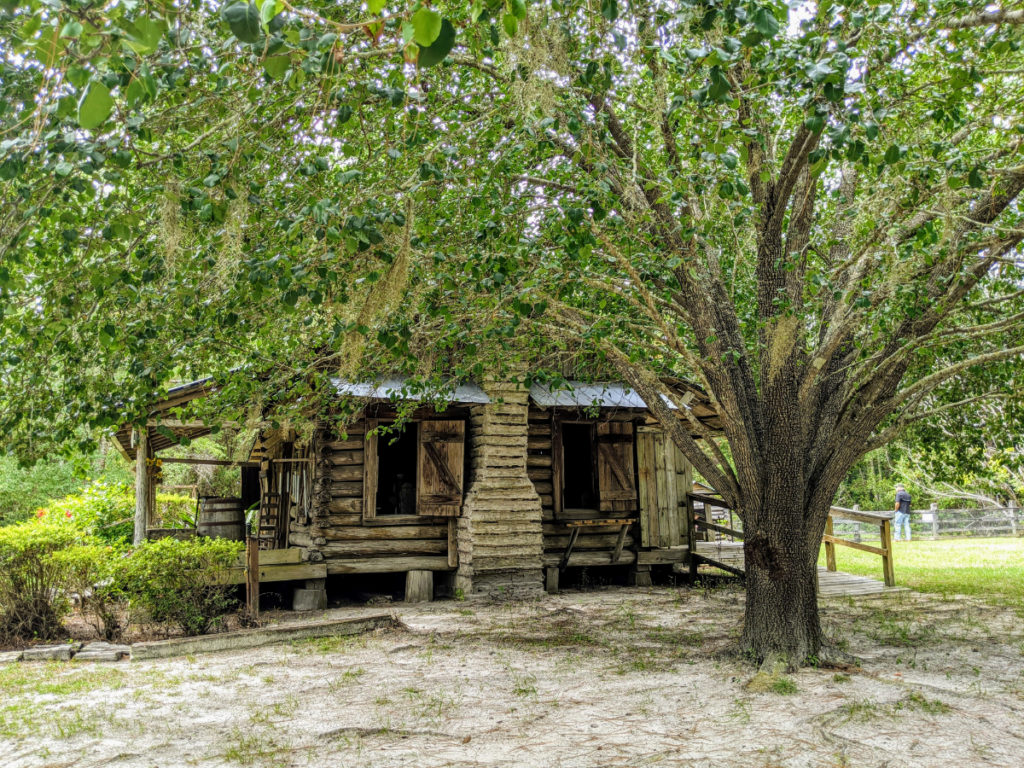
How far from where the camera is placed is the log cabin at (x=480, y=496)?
11.2m

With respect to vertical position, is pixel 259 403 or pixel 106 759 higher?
pixel 259 403

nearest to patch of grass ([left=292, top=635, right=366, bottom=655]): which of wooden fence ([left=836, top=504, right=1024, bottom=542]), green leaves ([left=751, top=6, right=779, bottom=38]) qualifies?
green leaves ([left=751, top=6, right=779, bottom=38])

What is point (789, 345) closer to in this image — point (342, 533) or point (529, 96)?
point (529, 96)

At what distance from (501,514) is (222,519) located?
4.61m

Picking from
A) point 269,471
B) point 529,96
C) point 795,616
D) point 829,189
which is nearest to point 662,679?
point 795,616

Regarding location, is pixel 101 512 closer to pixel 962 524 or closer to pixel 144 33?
pixel 144 33

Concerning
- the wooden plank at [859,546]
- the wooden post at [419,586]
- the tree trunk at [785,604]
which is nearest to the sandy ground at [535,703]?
the tree trunk at [785,604]

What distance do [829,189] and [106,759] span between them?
8.29 metres

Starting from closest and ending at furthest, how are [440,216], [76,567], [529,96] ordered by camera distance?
[529,96] < [440,216] < [76,567]

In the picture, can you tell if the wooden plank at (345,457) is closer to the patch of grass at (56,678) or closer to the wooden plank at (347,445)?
the wooden plank at (347,445)

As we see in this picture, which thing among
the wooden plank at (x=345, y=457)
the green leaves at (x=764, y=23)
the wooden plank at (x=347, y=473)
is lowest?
the wooden plank at (x=347, y=473)

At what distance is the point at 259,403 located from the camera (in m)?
7.41

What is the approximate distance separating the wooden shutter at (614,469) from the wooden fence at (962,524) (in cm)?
1554

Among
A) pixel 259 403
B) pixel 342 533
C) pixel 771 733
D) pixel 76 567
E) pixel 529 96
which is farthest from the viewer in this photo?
pixel 342 533
